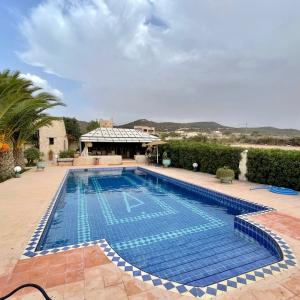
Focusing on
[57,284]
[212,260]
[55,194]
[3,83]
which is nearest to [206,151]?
[55,194]

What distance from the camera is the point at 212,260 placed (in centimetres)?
518

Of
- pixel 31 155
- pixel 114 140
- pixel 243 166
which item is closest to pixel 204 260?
pixel 243 166

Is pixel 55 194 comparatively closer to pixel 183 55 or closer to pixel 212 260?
pixel 212 260

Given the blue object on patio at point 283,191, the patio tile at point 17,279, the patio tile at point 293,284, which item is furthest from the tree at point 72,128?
the patio tile at point 293,284

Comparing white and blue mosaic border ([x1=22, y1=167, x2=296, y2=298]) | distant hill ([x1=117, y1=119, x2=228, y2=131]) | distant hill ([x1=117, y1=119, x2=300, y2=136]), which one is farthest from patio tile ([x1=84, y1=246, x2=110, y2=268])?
distant hill ([x1=117, y1=119, x2=300, y2=136])

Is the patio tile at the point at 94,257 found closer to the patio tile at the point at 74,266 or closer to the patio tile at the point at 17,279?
the patio tile at the point at 74,266

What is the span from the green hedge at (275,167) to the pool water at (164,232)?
3.84 meters

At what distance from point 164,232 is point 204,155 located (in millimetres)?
11010

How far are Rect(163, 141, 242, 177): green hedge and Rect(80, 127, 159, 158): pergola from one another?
23.1 ft

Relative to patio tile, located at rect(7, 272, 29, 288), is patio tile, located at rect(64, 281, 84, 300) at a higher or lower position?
higher

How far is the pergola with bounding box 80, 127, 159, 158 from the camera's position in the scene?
2709cm

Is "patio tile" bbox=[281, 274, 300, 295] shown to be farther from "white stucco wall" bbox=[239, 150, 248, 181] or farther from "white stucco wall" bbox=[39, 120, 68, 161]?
"white stucco wall" bbox=[39, 120, 68, 161]

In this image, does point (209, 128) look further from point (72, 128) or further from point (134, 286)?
point (134, 286)

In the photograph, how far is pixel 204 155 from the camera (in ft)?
56.1
